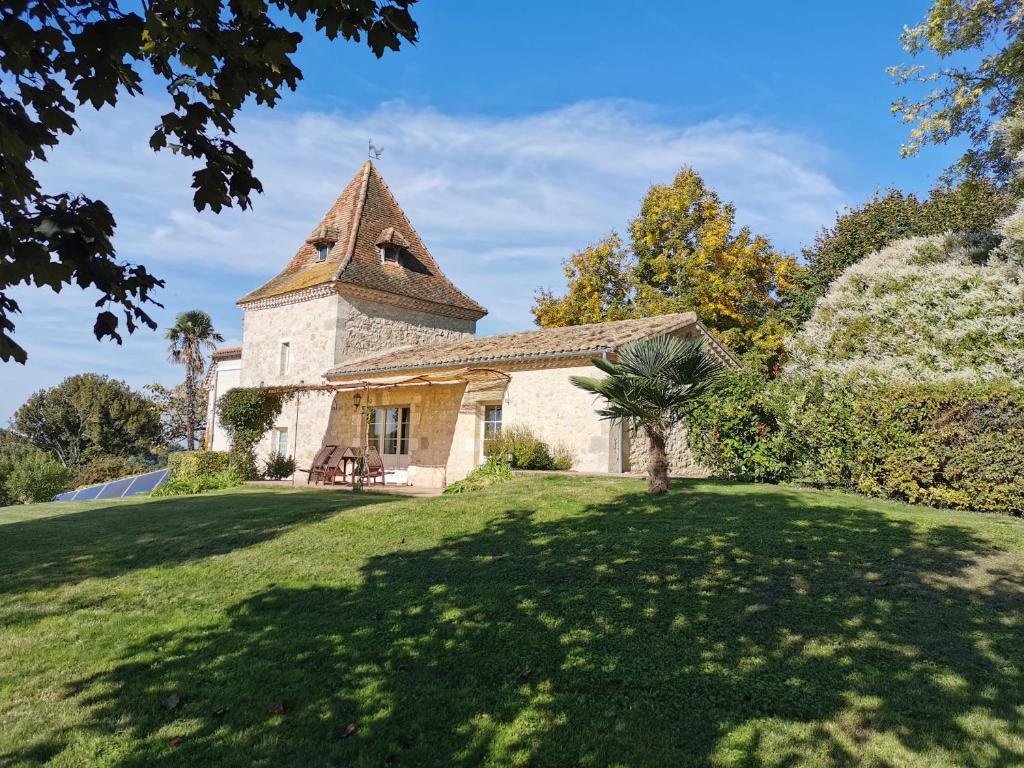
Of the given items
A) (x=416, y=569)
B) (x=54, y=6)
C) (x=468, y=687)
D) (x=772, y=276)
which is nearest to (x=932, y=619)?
(x=468, y=687)

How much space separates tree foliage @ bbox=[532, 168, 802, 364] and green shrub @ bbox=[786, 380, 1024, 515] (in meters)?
16.0

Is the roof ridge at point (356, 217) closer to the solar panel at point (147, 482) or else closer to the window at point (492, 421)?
the window at point (492, 421)

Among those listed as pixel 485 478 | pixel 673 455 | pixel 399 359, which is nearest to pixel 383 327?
pixel 399 359

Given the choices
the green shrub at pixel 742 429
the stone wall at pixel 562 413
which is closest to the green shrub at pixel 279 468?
the stone wall at pixel 562 413

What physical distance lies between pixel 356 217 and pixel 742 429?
57.1 ft

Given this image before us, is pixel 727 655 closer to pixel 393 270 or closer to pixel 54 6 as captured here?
pixel 54 6

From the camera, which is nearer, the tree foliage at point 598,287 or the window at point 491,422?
the window at point 491,422

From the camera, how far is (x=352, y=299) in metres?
22.3

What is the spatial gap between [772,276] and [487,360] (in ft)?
56.0

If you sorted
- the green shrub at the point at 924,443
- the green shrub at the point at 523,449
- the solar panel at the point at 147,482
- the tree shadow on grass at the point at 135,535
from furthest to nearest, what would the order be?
the solar panel at the point at 147,482
the green shrub at the point at 523,449
the green shrub at the point at 924,443
the tree shadow on grass at the point at 135,535

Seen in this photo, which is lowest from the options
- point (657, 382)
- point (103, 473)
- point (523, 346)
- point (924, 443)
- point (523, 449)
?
point (103, 473)

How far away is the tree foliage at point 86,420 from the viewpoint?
42.6m

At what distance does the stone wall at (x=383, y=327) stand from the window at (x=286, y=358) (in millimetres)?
2784

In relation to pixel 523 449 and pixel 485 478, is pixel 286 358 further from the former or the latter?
pixel 485 478
